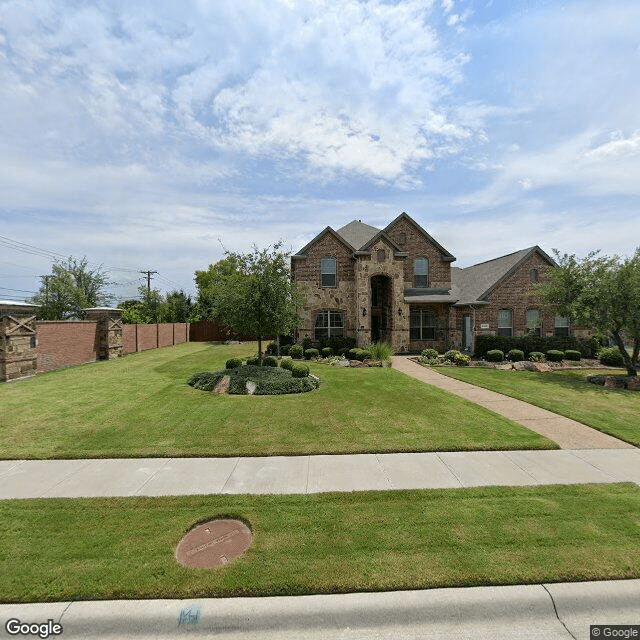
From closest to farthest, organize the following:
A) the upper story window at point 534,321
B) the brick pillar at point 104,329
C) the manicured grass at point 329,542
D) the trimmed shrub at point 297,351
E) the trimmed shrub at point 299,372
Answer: the manicured grass at point 329,542 < the trimmed shrub at point 299,372 < the brick pillar at point 104,329 < the trimmed shrub at point 297,351 < the upper story window at point 534,321

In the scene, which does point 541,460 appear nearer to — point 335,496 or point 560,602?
point 560,602

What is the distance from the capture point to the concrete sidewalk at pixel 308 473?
234 inches

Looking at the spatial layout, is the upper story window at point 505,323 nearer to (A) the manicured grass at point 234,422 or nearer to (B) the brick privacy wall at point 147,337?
(A) the manicured grass at point 234,422

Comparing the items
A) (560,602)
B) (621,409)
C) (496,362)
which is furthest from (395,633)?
(496,362)

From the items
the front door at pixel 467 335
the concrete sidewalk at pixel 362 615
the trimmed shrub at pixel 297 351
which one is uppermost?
the front door at pixel 467 335

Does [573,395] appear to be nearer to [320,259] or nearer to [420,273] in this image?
[420,273]

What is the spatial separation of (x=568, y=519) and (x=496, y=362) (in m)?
18.0

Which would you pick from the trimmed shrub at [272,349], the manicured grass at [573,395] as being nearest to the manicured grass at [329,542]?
the manicured grass at [573,395]

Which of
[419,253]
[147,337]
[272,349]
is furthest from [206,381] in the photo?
[419,253]

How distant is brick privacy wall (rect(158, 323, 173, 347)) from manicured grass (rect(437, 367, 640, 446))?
982 inches

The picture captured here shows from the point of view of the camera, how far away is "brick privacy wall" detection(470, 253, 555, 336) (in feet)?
75.8

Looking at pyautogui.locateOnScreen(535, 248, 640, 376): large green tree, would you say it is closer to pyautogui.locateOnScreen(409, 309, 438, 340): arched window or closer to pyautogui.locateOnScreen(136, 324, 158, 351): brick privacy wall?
pyautogui.locateOnScreen(409, 309, 438, 340): arched window

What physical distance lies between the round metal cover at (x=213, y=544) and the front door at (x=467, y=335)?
72.4ft

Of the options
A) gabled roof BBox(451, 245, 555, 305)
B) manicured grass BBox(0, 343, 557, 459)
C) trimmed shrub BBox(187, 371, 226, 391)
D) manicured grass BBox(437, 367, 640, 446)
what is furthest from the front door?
trimmed shrub BBox(187, 371, 226, 391)
